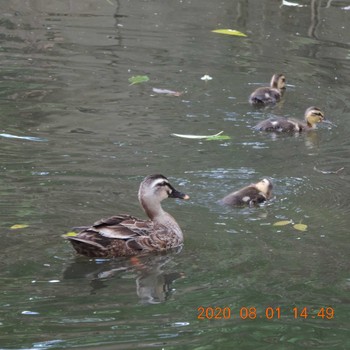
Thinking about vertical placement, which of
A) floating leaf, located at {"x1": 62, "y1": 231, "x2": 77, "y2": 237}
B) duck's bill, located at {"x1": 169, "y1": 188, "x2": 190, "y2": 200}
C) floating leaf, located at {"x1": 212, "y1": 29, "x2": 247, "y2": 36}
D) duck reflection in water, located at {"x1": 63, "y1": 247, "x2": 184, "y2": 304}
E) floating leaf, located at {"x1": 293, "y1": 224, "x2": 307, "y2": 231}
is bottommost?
duck reflection in water, located at {"x1": 63, "y1": 247, "x2": 184, "y2": 304}

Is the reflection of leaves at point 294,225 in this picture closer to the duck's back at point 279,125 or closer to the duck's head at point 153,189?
the duck's head at point 153,189

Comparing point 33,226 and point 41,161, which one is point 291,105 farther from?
point 33,226

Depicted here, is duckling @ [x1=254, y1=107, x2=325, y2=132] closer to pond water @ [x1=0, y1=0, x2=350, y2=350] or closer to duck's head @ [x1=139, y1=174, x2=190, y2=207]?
pond water @ [x1=0, y1=0, x2=350, y2=350]

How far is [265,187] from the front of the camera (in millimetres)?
9094

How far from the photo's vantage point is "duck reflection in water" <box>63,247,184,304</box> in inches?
283

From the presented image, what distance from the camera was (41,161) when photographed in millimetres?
9977

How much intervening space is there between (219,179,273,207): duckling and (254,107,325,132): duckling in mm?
2244

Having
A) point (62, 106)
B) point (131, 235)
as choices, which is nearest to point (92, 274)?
point (131, 235)

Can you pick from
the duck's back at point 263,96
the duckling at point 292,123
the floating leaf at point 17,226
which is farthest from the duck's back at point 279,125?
the floating leaf at point 17,226

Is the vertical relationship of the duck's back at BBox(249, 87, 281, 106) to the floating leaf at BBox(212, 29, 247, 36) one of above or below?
below

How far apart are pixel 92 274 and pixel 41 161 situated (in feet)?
8.58

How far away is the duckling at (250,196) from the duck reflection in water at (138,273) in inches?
38.3

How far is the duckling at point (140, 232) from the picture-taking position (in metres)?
7.87

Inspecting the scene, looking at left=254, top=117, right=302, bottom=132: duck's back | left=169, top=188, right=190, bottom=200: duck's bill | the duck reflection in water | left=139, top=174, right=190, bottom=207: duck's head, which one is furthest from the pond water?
left=139, top=174, right=190, bottom=207: duck's head
